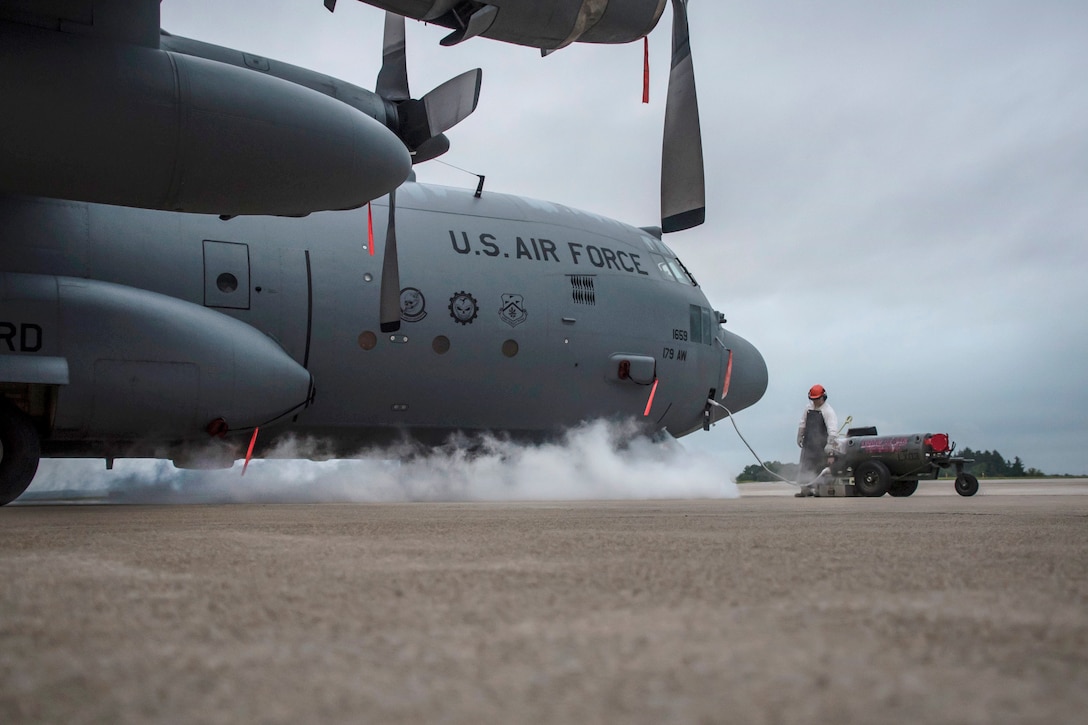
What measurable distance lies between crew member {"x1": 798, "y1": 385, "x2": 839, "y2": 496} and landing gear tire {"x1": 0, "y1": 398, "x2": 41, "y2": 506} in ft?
28.0

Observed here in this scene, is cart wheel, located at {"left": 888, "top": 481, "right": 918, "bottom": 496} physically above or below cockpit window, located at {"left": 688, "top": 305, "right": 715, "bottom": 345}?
below

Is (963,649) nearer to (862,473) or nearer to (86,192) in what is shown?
(86,192)

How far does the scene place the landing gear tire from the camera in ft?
25.0

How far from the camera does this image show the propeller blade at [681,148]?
6.09 m

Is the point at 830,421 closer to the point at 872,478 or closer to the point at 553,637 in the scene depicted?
the point at 872,478

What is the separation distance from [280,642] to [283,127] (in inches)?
192

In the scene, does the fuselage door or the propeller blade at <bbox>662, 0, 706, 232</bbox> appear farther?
the fuselage door

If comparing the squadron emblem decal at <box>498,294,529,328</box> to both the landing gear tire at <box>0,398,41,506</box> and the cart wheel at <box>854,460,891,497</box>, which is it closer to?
the cart wheel at <box>854,460,891,497</box>

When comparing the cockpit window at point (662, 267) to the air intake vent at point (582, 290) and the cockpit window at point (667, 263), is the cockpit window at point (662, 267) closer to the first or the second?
the cockpit window at point (667, 263)

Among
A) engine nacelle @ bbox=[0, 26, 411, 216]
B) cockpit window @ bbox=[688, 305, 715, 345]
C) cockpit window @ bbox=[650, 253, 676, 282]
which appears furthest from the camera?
cockpit window @ bbox=[688, 305, 715, 345]

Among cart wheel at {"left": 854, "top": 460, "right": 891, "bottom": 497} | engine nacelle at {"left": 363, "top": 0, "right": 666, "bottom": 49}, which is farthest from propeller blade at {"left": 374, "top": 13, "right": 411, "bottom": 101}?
cart wheel at {"left": 854, "top": 460, "right": 891, "bottom": 497}

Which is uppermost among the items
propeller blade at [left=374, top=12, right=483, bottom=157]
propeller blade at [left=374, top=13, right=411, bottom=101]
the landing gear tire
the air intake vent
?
propeller blade at [left=374, top=13, right=411, bottom=101]

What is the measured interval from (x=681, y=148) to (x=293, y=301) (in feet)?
17.1

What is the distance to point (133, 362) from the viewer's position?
26.6 ft
